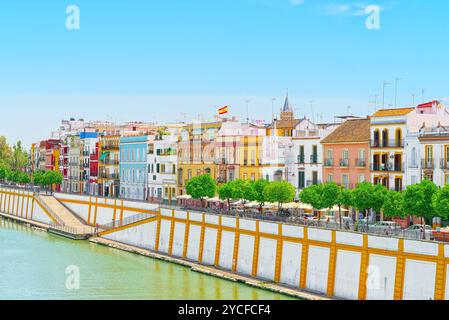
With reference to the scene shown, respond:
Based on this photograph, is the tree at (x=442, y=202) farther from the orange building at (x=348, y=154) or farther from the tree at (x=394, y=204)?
the orange building at (x=348, y=154)

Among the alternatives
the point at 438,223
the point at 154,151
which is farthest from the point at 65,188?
the point at 438,223

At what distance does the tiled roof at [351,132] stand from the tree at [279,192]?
6.64m

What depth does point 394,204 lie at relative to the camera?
44.4 m

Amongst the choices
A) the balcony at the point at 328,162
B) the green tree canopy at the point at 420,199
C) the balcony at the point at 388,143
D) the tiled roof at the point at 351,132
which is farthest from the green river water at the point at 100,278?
the tiled roof at the point at 351,132

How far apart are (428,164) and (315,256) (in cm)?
1493

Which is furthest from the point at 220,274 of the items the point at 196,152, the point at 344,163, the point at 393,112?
the point at 196,152

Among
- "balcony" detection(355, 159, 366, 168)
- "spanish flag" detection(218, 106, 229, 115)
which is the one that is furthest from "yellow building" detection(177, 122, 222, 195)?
"balcony" detection(355, 159, 366, 168)

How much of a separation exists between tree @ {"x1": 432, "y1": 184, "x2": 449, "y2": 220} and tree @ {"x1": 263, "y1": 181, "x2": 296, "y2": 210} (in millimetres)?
18484

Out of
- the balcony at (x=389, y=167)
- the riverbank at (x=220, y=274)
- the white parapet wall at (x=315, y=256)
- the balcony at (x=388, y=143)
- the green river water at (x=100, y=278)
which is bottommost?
the green river water at (x=100, y=278)

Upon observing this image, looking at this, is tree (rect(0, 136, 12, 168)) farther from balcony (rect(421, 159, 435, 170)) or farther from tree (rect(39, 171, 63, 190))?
balcony (rect(421, 159, 435, 170))

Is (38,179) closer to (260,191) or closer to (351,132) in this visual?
(260,191)

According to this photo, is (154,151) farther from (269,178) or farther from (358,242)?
(358,242)

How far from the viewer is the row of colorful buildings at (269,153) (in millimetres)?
54219
